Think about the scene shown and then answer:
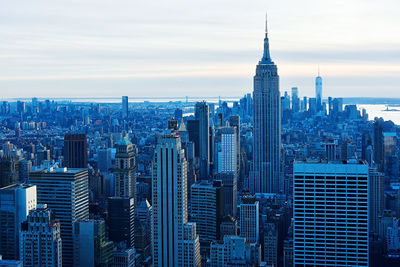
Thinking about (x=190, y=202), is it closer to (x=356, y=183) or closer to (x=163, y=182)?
(x=163, y=182)

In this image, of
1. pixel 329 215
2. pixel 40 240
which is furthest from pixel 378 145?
pixel 40 240

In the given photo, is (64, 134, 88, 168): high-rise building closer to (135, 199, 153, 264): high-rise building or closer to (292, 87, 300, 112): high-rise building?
(135, 199, 153, 264): high-rise building

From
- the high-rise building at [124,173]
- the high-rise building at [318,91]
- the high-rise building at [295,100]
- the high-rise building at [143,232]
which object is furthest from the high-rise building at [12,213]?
the high-rise building at [295,100]

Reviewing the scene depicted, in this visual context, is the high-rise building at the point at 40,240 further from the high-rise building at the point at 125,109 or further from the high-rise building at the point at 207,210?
the high-rise building at the point at 125,109

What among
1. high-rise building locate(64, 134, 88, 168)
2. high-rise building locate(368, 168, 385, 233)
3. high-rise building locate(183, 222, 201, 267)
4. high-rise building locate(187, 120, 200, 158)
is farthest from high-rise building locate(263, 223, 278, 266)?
high-rise building locate(187, 120, 200, 158)

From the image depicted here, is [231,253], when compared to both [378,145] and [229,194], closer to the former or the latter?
[229,194]

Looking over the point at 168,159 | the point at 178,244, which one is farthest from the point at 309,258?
the point at 168,159

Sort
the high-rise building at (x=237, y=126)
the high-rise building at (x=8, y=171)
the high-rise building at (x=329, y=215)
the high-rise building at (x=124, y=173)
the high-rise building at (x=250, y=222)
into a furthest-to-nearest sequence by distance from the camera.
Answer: the high-rise building at (x=237, y=126), the high-rise building at (x=124, y=173), the high-rise building at (x=8, y=171), the high-rise building at (x=250, y=222), the high-rise building at (x=329, y=215)
